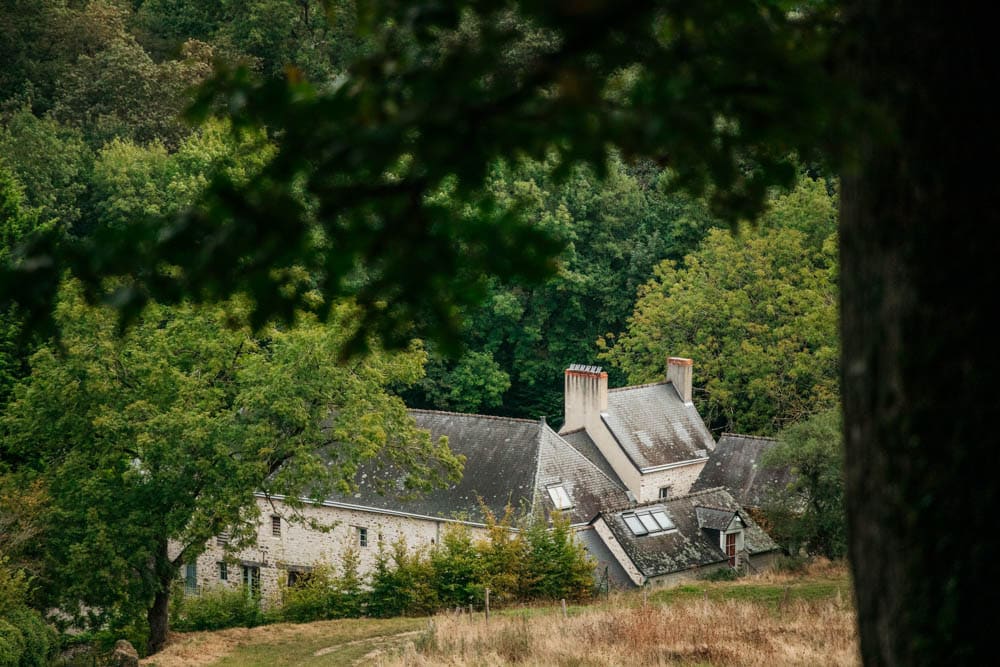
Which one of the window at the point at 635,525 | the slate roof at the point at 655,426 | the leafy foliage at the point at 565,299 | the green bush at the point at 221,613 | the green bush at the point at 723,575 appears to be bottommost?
the green bush at the point at 221,613

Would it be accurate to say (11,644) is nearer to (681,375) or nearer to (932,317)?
(932,317)

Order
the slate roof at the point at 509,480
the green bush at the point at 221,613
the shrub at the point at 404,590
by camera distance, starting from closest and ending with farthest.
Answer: the shrub at the point at 404,590
the green bush at the point at 221,613
the slate roof at the point at 509,480

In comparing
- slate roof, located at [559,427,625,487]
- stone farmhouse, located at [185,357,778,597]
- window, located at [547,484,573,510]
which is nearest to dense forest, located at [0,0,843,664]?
stone farmhouse, located at [185,357,778,597]

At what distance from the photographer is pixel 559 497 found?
2914cm

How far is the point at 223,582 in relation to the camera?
1323 inches

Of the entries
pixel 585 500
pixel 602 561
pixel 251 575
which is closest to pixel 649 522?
pixel 602 561

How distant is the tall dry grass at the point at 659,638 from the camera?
13977mm

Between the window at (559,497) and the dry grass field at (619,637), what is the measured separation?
6.92 m

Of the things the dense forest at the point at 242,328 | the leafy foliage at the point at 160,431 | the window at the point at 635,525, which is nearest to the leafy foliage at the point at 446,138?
the dense forest at the point at 242,328

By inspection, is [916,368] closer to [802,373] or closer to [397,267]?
[397,267]

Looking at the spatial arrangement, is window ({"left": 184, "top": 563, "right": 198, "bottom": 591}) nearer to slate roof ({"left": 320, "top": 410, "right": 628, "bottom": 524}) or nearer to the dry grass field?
slate roof ({"left": 320, "top": 410, "right": 628, "bottom": 524})

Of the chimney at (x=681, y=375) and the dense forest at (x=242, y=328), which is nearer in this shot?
the dense forest at (x=242, y=328)

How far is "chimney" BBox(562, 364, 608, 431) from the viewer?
34.2 m

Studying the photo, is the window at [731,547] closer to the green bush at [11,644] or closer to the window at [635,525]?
the window at [635,525]
